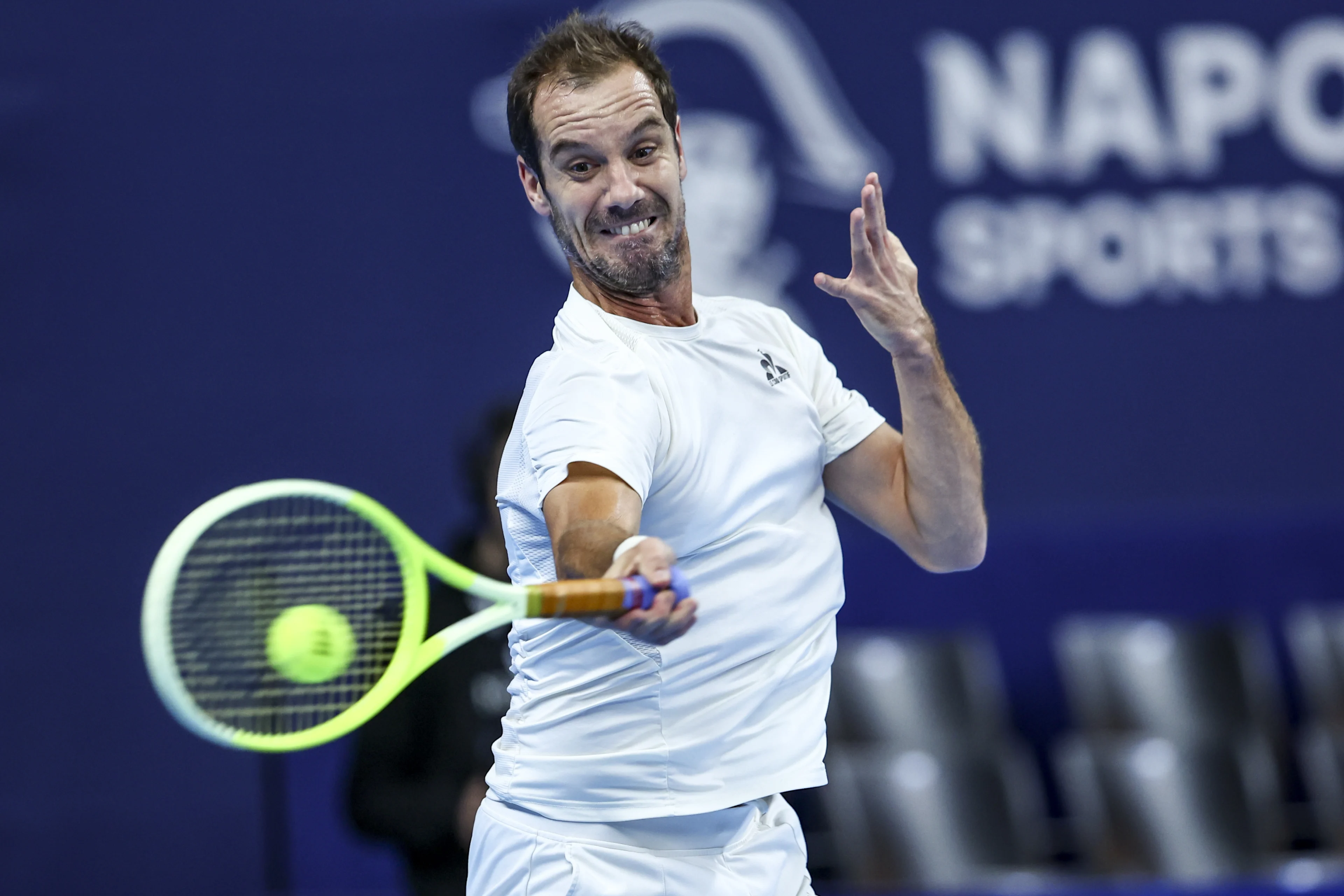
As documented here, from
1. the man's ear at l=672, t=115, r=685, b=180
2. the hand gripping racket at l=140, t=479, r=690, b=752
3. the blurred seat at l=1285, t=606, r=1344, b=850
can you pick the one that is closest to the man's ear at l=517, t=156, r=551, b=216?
the man's ear at l=672, t=115, r=685, b=180

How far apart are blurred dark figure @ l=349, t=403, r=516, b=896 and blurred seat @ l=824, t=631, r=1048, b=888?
53.5 inches

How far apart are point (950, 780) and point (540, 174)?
10.1 ft

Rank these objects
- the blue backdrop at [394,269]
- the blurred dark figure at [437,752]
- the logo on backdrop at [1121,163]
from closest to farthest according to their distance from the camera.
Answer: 1. the blurred dark figure at [437,752]
2. the blue backdrop at [394,269]
3. the logo on backdrop at [1121,163]

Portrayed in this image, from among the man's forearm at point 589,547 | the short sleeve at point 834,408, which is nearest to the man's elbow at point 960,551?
the short sleeve at point 834,408

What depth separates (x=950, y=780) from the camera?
5.14 m

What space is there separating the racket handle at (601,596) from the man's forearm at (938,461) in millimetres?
756

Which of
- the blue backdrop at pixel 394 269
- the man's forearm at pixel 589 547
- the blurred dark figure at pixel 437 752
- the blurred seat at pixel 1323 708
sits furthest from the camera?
the blue backdrop at pixel 394 269

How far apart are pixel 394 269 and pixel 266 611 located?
11.9 feet

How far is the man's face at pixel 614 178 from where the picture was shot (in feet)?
8.54

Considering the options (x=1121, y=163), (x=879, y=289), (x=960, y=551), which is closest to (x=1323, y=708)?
(x=1121, y=163)

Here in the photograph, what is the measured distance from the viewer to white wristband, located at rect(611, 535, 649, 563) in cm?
215

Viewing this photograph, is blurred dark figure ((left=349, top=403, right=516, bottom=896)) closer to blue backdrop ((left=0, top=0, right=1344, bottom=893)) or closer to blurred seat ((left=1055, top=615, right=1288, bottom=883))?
blue backdrop ((left=0, top=0, right=1344, bottom=893))

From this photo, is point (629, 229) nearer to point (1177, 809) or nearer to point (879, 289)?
point (879, 289)

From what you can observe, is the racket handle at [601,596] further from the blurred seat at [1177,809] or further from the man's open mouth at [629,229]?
the blurred seat at [1177,809]
